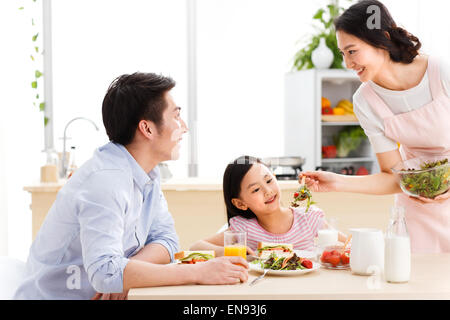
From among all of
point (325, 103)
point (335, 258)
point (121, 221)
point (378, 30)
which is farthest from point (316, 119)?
point (121, 221)

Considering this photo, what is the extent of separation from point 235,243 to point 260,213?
Result: 51 centimetres

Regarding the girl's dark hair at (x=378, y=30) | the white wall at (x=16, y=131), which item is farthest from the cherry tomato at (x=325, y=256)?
the white wall at (x=16, y=131)

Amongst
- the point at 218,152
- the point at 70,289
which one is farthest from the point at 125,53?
the point at 70,289

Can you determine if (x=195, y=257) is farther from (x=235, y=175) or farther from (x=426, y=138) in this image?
(x=426, y=138)

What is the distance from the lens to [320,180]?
81.8 inches

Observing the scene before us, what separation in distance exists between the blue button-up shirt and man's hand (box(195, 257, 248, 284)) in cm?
21

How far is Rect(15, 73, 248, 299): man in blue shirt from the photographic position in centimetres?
145

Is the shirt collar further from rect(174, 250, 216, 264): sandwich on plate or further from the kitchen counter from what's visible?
the kitchen counter

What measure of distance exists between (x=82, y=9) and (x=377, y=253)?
422 centimetres

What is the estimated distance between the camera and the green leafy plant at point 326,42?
5.03m

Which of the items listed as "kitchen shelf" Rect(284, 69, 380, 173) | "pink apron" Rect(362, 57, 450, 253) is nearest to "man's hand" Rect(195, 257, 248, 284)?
"pink apron" Rect(362, 57, 450, 253)

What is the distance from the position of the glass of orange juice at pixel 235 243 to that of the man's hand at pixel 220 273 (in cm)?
21

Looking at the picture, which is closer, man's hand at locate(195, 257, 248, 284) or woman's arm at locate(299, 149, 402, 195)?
man's hand at locate(195, 257, 248, 284)

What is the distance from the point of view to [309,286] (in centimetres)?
145
